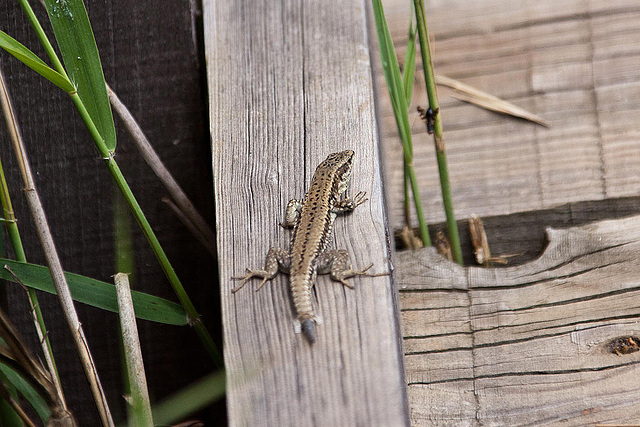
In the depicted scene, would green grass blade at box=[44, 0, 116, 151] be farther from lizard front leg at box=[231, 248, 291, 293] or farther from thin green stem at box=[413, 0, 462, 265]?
thin green stem at box=[413, 0, 462, 265]

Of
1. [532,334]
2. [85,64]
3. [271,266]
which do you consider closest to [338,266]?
[271,266]

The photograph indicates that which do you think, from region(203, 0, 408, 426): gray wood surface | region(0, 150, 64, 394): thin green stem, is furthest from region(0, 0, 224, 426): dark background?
region(0, 150, 64, 394): thin green stem

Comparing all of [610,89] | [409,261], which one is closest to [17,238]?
[409,261]

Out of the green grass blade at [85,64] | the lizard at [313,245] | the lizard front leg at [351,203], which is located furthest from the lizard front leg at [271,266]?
the green grass blade at [85,64]

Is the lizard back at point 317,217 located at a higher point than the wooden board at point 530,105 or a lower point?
lower

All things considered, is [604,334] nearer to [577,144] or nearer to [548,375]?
[548,375]

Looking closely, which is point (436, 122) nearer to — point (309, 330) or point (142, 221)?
point (309, 330)

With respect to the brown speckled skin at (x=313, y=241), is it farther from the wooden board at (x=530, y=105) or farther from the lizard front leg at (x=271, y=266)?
the wooden board at (x=530, y=105)
